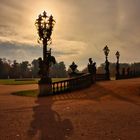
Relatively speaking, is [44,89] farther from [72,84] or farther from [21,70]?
[21,70]

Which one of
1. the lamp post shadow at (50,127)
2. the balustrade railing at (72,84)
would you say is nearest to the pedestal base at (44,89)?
the balustrade railing at (72,84)

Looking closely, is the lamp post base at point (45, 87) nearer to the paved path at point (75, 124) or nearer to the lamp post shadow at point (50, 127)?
the paved path at point (75, 124)

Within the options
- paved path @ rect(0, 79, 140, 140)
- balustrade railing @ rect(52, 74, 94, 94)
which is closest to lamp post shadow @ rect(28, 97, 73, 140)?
paved path @ rect(0, 79, 140, 140)

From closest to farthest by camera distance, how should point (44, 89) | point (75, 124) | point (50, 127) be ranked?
point (50, 127) → point (75, 124) → point (44, 89)

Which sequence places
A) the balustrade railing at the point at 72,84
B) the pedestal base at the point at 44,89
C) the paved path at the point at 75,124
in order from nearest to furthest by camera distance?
the paved path at the point at 75,124
the pedestal base at the point at 44,89
the balustrade railing at the point at 72,84

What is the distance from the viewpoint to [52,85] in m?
29.5

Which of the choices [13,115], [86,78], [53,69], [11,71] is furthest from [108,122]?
[53,69]

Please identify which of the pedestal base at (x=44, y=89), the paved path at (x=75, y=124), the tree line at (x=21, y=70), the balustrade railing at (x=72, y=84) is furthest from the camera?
the tree line at (x=21, y=70)

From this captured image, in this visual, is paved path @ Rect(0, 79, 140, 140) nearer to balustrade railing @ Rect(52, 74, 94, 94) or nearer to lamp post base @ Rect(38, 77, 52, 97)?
lamp post base @ Rect(38, 77, 52, 97)

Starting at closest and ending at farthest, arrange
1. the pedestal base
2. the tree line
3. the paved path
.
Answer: the paved path < the pedestal base < the tree line

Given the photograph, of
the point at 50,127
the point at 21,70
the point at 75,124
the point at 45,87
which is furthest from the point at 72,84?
the point at 21,70

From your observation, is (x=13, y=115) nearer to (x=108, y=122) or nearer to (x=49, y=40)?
(x=108, y=122)

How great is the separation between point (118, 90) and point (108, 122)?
12.6m

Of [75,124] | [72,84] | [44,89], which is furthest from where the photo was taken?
[72,84]
